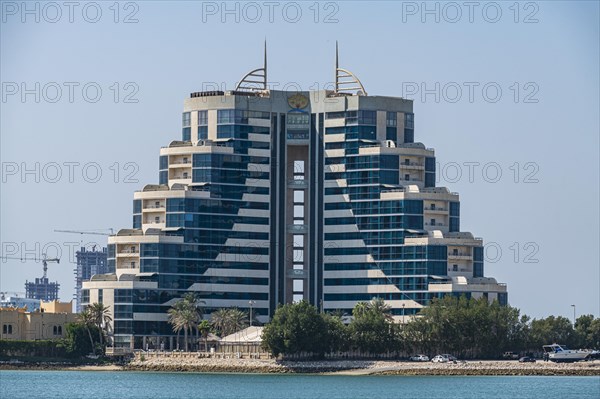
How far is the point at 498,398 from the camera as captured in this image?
196m

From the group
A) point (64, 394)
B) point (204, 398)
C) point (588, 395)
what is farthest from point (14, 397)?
point (588, 395)

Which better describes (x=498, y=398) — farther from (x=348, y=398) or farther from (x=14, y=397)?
(x=14, y=397)

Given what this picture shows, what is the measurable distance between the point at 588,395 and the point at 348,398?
1062 inches

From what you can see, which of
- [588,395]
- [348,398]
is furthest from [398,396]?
[588,395]

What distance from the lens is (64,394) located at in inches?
7854

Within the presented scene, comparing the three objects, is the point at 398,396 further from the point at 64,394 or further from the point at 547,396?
the point at 64,394

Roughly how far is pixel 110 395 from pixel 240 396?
14.6m

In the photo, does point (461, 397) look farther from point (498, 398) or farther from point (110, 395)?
point (110, 395)

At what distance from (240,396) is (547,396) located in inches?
1344

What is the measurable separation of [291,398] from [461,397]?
18934 mm

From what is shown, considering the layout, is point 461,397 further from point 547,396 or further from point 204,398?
point 204,398

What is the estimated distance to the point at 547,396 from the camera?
197m

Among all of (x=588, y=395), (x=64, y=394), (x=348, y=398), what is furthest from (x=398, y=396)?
(x=64, y=394)

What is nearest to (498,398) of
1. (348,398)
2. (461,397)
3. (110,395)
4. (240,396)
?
(461,397)
